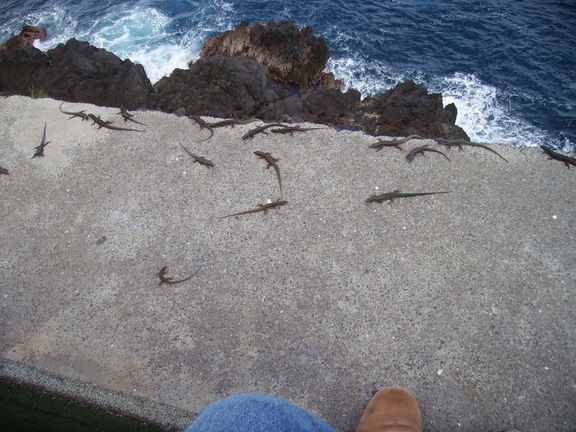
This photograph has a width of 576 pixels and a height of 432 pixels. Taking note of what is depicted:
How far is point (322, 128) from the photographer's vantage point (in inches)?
209

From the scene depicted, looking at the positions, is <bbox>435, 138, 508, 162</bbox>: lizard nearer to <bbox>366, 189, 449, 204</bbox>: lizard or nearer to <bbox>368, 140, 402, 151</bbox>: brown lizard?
<bbox>368, 140, 402, 151</bbox>: brown lizard

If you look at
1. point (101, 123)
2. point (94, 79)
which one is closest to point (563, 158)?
point (101, 123)

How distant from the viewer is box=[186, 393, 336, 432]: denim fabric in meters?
2.02

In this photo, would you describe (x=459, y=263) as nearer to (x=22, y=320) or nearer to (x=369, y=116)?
(x=22, y=320)

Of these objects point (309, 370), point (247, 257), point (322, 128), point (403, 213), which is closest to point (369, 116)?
point (322, 128)

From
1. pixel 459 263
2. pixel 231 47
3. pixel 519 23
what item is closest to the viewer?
pixel 459 263

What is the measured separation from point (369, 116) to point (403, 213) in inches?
243

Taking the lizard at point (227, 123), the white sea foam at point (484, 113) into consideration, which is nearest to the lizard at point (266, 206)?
the lizard at point (227, 123)

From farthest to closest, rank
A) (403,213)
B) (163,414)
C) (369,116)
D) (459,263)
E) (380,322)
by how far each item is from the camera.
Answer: (369,116) → (403,213) → (459,263) → (380,322) → (163,414)

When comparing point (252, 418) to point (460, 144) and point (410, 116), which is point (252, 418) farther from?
point (410, 116)

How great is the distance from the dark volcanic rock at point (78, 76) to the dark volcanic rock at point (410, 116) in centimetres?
506

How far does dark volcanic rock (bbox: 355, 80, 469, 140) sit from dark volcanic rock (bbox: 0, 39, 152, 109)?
5.06 m

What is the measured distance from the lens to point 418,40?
47.3 feet

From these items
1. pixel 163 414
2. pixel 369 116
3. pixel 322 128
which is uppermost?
pixel 322 128
